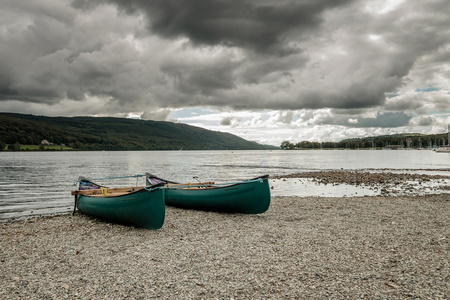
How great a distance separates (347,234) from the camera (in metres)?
13.2

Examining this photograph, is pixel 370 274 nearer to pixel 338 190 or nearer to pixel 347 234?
pixel 347 234

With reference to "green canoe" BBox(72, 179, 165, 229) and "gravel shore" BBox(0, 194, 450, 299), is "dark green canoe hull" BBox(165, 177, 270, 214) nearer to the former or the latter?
"gravel shore" BBox(0, 194, 450, 299)

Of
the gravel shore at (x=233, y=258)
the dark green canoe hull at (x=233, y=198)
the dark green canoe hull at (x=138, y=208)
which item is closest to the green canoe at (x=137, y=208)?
the dark green canoe hull at (x=138, y=208)

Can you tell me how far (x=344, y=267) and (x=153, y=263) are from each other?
5.88 metres

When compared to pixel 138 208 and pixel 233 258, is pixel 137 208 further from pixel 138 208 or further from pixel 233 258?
pixel 233 258

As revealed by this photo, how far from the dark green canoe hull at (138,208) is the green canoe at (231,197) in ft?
15.6

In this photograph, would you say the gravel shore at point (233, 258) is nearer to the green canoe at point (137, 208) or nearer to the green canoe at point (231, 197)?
the green canoe at point (137, 208)

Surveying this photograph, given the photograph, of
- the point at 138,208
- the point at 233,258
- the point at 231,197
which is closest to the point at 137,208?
the point at 138,208

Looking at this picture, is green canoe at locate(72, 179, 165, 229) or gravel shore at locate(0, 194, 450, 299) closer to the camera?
gravel shore at locate(0, 194, 450, 299)

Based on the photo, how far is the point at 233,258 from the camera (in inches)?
404

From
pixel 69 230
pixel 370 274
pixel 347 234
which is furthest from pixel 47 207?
pixel 370 274

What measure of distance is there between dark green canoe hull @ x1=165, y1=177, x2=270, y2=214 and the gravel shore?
804 millimetres

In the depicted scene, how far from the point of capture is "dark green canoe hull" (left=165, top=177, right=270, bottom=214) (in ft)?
57.5

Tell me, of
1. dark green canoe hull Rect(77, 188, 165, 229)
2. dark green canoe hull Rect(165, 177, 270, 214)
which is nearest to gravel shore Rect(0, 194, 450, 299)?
dark green canoe hull Rect(77, 188, 165, 229)
